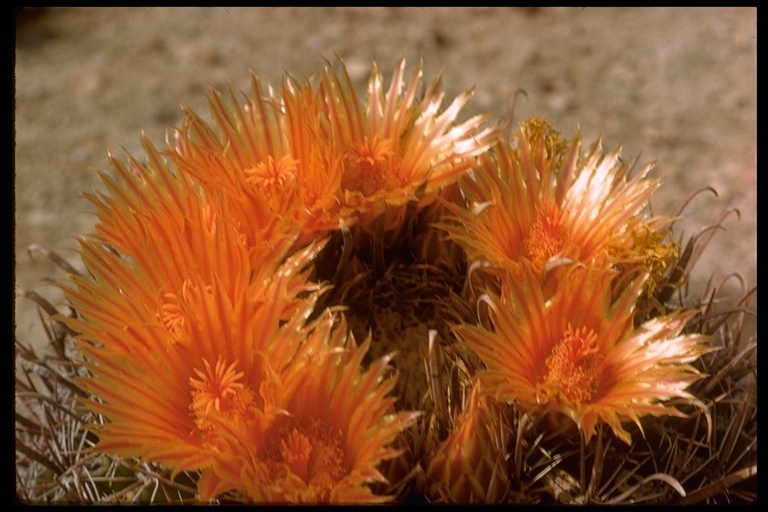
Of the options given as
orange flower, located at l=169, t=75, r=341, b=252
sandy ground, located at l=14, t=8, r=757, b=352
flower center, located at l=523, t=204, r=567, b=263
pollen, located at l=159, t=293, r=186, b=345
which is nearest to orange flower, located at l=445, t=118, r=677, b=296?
flower center, located at l=523, t=204, r=567, b=263

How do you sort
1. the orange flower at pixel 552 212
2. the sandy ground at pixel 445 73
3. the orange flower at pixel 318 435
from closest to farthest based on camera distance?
1. the orange flower at pixel 318 435
2. the orange flower at pixel 552 212
3. the sandy ground at pixel 445 73

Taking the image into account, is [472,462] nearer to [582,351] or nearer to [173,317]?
[582,351]

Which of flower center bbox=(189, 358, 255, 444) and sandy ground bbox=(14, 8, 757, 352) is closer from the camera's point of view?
flower center bbox=(189, 358, 255, 444)

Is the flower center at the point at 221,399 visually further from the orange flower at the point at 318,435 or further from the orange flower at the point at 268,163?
the orange flower at the point at 268,163

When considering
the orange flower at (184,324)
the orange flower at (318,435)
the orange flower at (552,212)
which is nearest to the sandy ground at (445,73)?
the orange flower at (552,212)

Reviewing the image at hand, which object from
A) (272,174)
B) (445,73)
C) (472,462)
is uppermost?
(445,73)

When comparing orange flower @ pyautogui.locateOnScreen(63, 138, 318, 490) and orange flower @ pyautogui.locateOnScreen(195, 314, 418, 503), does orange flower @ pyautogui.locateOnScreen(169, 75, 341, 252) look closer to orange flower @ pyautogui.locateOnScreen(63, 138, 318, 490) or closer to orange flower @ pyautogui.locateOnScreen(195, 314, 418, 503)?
orange flower @ pyautogui.locateOnScreen(63, 138, 318, 490)

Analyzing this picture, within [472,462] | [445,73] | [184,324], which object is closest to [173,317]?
[184,324]
